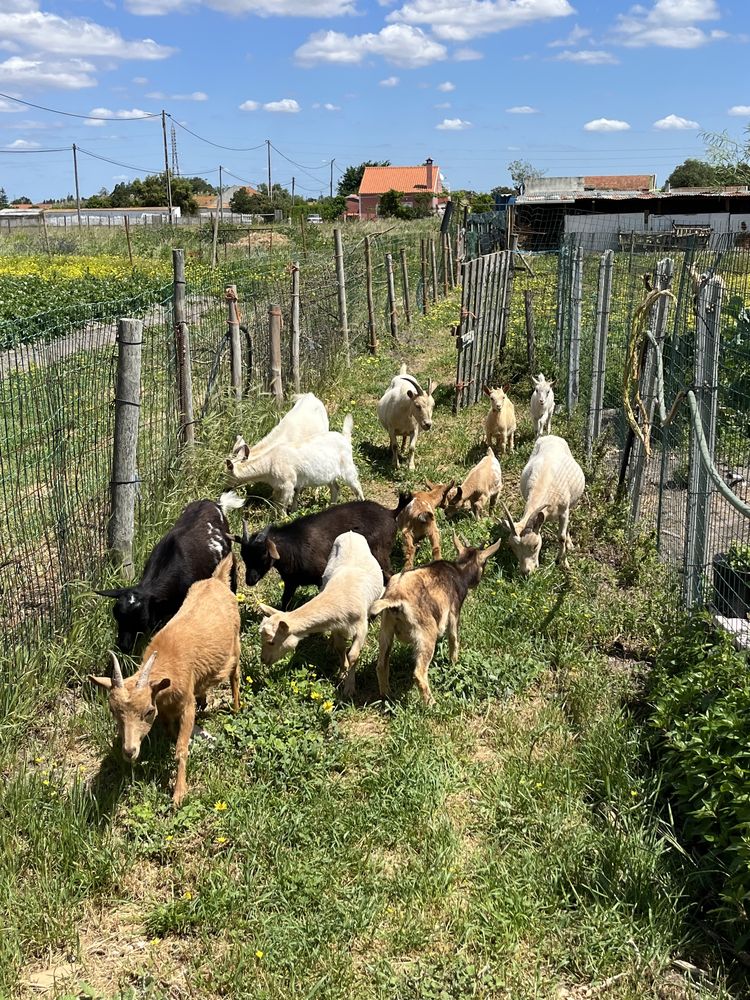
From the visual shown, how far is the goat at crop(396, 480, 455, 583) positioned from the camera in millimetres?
6188

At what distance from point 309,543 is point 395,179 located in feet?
255

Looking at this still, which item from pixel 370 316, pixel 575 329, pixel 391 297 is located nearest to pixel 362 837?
pixel 575 329

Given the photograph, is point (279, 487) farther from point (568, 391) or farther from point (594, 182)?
point (594, 182)

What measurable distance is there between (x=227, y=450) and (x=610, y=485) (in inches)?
144

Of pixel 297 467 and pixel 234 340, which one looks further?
pixel 234 340

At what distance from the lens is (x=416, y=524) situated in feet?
20.6

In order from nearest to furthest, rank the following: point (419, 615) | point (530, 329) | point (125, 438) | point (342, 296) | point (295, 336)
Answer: point (419, 615) → point (125, 438) → point (295, 336) → point (530, 329) → point (342, 296)

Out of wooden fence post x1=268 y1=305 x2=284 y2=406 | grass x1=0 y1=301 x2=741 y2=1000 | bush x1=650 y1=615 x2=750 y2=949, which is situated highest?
wooden fence post x1=268 y1=305 x2=284 y2=406

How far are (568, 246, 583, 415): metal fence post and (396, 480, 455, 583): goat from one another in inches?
169

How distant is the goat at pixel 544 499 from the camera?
20.4 feet

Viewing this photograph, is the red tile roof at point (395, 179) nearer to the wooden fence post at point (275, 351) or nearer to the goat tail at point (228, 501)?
the wooden fence post at point (275, 351)

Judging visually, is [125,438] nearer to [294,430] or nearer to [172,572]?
[172,572]

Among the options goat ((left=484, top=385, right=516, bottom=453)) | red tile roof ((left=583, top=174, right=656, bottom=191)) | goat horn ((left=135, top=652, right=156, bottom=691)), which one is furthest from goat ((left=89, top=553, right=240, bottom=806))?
red tile roof ((left=583, top=174, right=656, bottom=191))

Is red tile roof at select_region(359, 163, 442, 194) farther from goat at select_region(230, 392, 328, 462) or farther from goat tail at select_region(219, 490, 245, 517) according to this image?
goat tail at select_region(219, 490, 245, 517)
